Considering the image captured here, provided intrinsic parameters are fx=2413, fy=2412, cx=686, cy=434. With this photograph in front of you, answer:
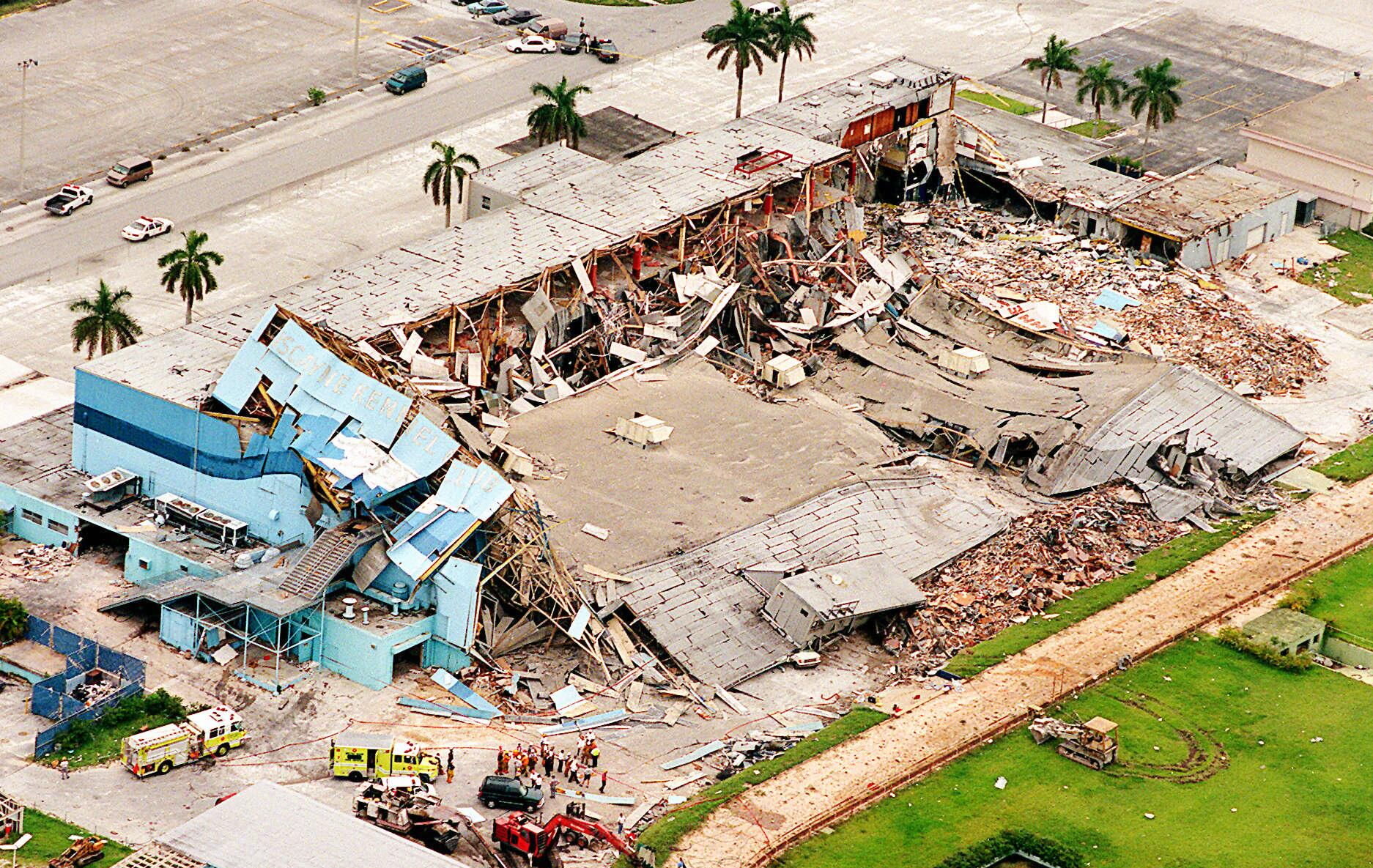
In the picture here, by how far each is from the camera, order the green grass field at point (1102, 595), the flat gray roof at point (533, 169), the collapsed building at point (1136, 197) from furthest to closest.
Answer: the collapsed building at point (1136, 197) → the flat gray roof at point (533, 169) → the green grass field at point (1102, 595)

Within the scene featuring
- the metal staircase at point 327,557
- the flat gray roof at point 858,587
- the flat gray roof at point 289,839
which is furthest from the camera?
the flat gray roof at point 858,587

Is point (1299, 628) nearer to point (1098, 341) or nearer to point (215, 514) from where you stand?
point (1098, 341)

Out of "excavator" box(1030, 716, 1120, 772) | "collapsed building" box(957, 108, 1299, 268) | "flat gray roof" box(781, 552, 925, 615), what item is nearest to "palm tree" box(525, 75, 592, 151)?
"collapsed building" box(957, 108, 1299, 268)

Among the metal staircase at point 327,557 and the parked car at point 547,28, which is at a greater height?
the parked car at point 547,28

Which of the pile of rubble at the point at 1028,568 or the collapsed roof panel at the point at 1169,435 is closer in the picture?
the pile of rubble at the point at 1028,568

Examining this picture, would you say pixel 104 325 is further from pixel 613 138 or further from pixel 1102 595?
pixel 1102 595

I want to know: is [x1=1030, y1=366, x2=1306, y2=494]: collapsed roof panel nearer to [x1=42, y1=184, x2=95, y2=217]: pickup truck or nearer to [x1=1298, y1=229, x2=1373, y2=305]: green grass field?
[x1=1298, y1=229, x2=1373, y2=305]: green grass field

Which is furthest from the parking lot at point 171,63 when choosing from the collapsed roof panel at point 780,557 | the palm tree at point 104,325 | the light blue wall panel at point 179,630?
the collapsed roof panel at point 780,557

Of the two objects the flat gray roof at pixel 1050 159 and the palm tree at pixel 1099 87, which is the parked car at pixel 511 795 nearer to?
the flat gray roof at pixel 1050 159
